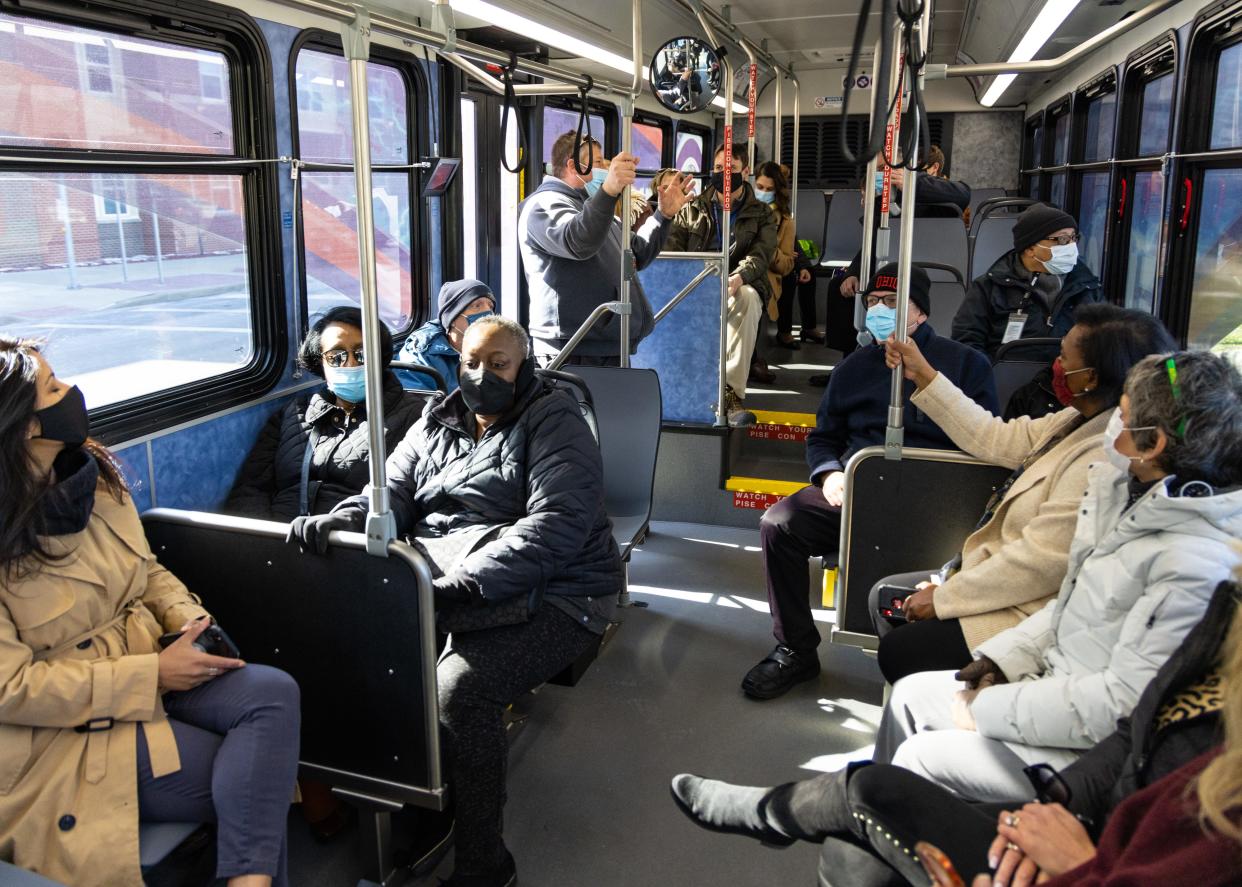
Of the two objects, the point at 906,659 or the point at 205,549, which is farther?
the point at 906,659

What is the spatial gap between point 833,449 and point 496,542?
1546 mm

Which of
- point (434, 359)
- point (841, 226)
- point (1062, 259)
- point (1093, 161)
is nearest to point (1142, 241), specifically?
point (1062, 259)

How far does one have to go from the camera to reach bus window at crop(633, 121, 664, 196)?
8.45 metres

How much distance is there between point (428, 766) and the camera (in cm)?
228

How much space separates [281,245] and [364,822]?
7.17ft

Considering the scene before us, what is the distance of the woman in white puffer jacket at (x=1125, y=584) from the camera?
6.24 ft

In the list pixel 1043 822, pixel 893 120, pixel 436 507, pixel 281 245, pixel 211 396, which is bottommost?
pixel 1043 822

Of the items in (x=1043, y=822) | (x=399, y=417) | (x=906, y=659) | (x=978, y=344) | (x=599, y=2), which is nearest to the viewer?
(x=1043, y=822)

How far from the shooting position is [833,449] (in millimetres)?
3646

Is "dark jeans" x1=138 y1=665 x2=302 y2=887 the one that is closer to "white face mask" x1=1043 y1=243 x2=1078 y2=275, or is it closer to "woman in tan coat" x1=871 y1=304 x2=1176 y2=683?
"woman in tan coat" x1=871 y1=304 x2=1176 y2=683

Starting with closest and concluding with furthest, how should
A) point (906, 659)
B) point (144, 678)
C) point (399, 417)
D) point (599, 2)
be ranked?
point (144, 678)
point (906, 659)
point (399, 417)
point (599, 2)

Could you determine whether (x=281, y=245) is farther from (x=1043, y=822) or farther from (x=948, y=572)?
(x=1043, y=822)

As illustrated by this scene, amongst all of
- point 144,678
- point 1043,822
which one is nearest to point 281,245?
point 144,678

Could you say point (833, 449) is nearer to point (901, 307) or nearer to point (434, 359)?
point (901, 307)
